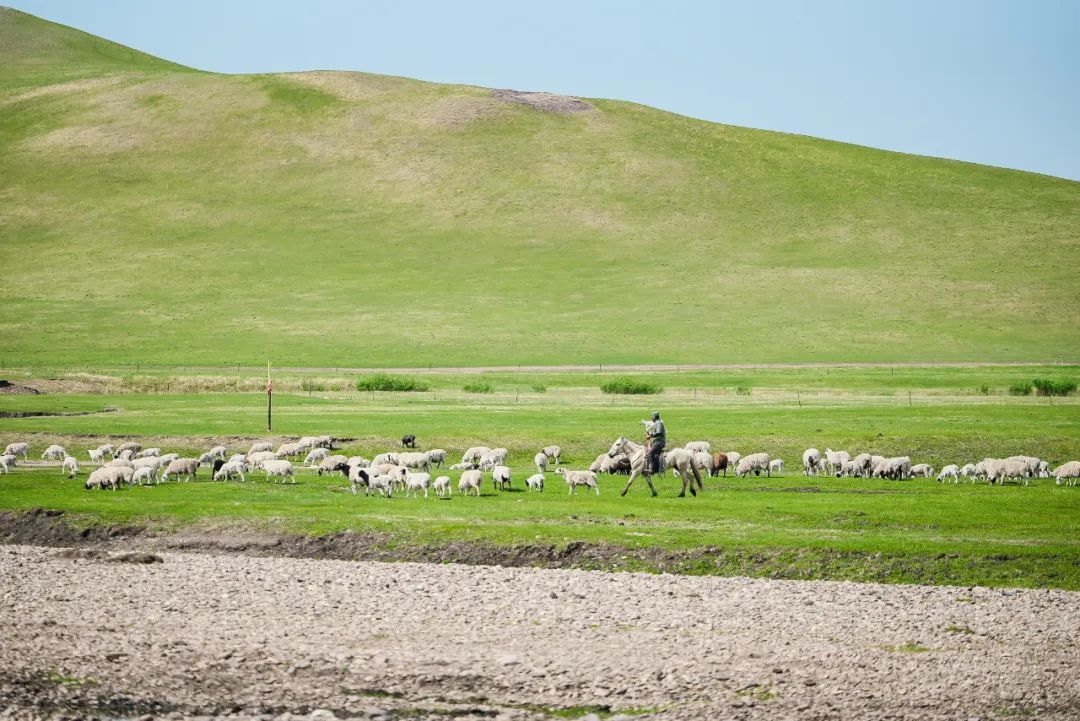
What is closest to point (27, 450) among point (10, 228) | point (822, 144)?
point (10, 228)

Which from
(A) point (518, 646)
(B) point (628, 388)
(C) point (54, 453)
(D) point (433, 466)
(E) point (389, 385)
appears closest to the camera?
(A) point (518, 646)

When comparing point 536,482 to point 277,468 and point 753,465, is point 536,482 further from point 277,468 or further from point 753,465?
point 753,465

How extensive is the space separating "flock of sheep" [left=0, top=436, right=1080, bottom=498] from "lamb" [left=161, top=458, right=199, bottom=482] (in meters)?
0.03

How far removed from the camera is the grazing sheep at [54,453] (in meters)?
37.3

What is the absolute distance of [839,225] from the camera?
116 meters

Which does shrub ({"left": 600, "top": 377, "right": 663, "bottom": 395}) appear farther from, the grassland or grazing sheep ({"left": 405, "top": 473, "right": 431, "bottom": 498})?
grazing sheep ({"left": 405, "top": 473, "right": 431, "bottom": 498})

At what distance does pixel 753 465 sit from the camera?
1405 inches

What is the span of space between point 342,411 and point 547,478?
60.2 feet

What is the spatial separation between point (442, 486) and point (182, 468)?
25.2 ft

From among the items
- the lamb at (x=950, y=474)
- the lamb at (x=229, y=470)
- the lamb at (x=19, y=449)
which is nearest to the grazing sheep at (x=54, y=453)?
the lamb at (x=19, y=449)

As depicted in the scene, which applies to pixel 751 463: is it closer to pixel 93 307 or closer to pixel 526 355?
pixel 526 355

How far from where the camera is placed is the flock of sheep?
3102 centimetres

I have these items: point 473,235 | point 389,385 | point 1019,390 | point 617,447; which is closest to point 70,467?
point 617,447

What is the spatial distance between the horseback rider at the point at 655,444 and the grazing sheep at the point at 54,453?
60.1ft
